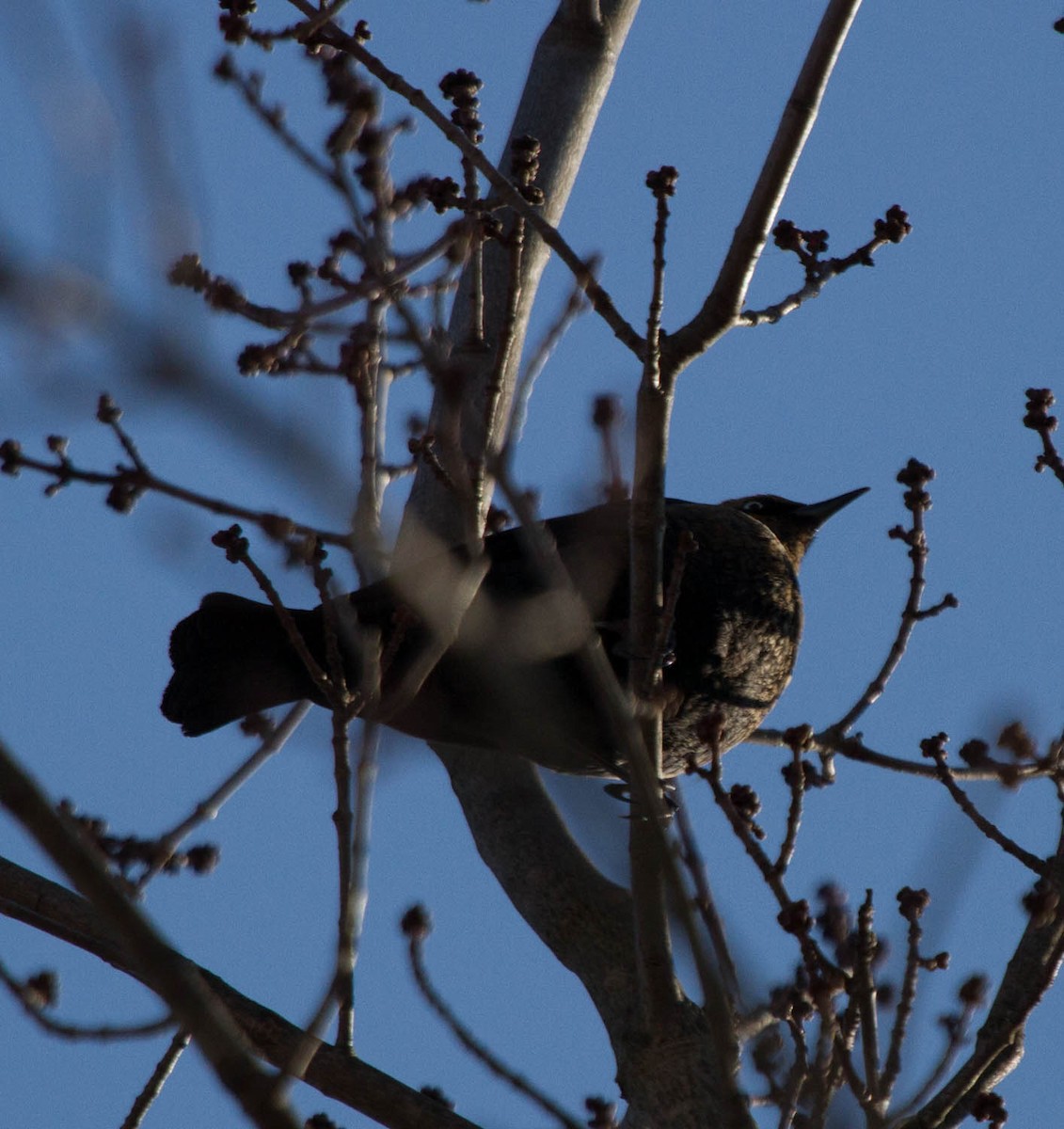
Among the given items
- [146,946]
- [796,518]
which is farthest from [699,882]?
[796,518]

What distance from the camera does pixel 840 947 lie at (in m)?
2.52

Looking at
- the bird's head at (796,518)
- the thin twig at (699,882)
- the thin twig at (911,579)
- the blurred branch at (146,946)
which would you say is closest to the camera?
the blurred branch at (146,946)

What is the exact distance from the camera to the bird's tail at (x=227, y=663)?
3568mm

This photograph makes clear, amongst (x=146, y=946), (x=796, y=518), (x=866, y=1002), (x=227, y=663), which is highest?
(x=796, y=518)

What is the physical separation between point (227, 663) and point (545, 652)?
0.76 m

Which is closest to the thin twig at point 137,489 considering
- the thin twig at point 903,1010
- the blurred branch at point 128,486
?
the blurred branch at point 128,486

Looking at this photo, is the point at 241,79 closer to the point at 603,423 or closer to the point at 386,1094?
the point at 603,423

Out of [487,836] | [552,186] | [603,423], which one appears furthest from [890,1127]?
[552,186]

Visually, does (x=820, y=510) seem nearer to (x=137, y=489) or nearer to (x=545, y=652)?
(x=545, y=652)

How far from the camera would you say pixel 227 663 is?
3.58 meters

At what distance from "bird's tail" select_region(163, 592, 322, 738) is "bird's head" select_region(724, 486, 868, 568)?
78.7 inches

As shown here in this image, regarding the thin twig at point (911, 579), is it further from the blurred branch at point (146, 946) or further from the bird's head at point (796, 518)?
the blurred branch at point (146, 946)

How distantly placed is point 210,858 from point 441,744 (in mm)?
826

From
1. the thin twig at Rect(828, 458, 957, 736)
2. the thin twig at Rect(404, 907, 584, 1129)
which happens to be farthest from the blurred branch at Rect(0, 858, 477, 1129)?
the thin twig at Rect(828, 458, 957, 736)
